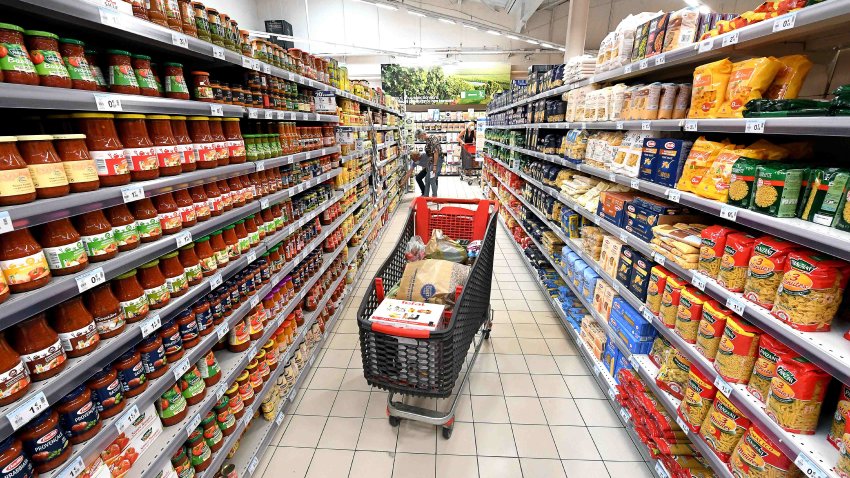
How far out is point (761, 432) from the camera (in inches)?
55.2

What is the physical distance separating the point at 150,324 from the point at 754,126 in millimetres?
2416

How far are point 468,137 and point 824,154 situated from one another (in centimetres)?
1064

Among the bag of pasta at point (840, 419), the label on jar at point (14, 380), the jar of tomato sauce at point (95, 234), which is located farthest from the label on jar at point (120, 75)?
the bag of pasta at point (840, 419)

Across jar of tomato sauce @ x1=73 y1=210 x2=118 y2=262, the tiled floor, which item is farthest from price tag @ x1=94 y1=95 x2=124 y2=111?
the tiled floor

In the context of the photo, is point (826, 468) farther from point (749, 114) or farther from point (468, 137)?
point (468, 137)

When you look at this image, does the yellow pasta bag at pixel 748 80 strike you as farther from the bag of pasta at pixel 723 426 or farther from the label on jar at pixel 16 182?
the label on jar at pixel 16 182

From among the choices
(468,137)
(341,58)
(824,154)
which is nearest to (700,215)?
(824,154)

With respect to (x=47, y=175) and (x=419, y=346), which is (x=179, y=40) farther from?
(x=419, y=346)

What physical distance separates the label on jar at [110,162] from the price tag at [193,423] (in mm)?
1096

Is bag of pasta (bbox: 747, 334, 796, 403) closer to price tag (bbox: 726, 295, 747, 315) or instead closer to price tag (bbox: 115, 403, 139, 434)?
price tag (bbox: 726, 295, 747, 315)

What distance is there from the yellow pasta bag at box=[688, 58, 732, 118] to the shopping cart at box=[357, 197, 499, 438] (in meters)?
1.31

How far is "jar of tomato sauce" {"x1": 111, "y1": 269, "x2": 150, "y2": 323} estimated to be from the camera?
1372mm

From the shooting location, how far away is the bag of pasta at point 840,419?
120 cm

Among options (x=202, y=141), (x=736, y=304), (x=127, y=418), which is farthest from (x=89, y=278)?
(x=736, y=304)
